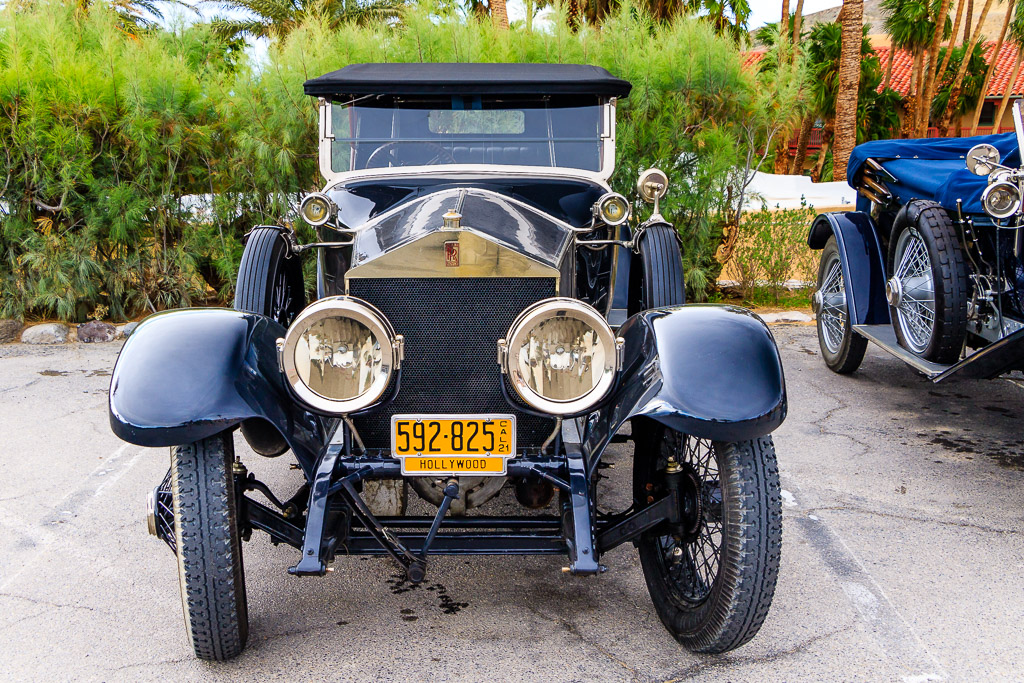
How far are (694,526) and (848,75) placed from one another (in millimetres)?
10386

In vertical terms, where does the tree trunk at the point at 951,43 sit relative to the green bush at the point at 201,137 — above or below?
above

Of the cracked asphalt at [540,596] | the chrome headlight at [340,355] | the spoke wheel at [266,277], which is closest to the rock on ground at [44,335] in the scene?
the cracked asphalt at [540,596]

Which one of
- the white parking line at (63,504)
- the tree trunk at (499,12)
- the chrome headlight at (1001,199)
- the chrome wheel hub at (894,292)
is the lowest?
the white parking line at (63,504)

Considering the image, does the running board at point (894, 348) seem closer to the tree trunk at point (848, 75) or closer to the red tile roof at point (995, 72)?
the tree trunk at point (848, 75)

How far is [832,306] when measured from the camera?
586cm

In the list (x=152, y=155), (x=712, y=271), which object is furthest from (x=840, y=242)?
(x=152, y=155)

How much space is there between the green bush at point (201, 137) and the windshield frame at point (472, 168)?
10.4 feet

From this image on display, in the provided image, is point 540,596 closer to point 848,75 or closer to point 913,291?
point 913,291

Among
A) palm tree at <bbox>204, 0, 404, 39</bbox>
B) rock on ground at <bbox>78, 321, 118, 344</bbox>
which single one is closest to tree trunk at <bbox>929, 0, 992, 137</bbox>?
palm tree at <bbox>204, 0, 404, 39</bbox>

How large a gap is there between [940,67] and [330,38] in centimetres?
1913

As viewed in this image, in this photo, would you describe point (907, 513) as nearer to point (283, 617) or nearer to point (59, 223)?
point (283, 617)

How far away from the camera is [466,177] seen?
3508 mm

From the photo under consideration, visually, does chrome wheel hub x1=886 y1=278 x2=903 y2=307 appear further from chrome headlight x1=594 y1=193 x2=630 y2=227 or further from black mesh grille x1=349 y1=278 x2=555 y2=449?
black mesh grille x1=349 y1=278 x2=555 y2=449

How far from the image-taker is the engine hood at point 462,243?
8.11 ft
